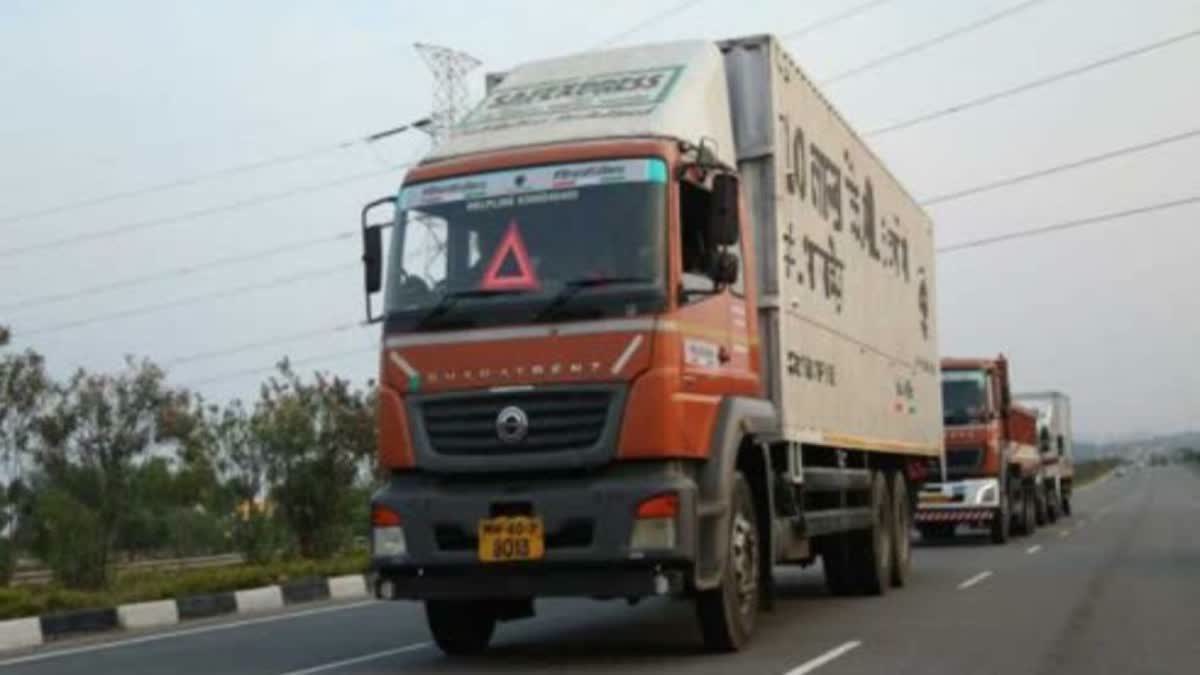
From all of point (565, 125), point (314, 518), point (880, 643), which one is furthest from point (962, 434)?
point (565, 125)

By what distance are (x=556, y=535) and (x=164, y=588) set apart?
9756 millimetres

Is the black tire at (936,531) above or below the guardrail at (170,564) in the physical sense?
above

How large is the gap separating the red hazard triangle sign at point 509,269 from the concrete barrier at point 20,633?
6.65m

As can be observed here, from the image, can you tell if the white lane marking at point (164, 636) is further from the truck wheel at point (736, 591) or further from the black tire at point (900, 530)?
the black tire at point (900, 530)

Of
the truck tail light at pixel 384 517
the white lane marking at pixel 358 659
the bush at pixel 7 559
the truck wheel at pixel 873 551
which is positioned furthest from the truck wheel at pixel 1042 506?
the truck tail light at pixel 384 517

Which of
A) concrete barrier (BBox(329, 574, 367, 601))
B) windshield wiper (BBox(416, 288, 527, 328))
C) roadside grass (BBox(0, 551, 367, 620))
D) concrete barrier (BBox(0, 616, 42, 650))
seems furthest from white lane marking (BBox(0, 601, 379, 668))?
windshield wiper (BBox(416, 288, 527, 328))

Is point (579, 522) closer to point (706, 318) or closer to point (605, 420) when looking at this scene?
point (605, 420)

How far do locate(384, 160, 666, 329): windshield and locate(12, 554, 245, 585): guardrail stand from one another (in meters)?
17.7

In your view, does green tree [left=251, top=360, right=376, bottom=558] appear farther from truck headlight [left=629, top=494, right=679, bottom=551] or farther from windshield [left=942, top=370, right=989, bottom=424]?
truck headlight [left=629, top=494, right=679, bottom=551]

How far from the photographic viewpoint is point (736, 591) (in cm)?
1012

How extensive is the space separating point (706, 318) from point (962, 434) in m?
16.7

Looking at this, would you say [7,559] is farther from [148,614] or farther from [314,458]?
[148,614]

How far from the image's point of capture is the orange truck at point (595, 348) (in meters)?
9.22

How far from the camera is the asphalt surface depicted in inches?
390
